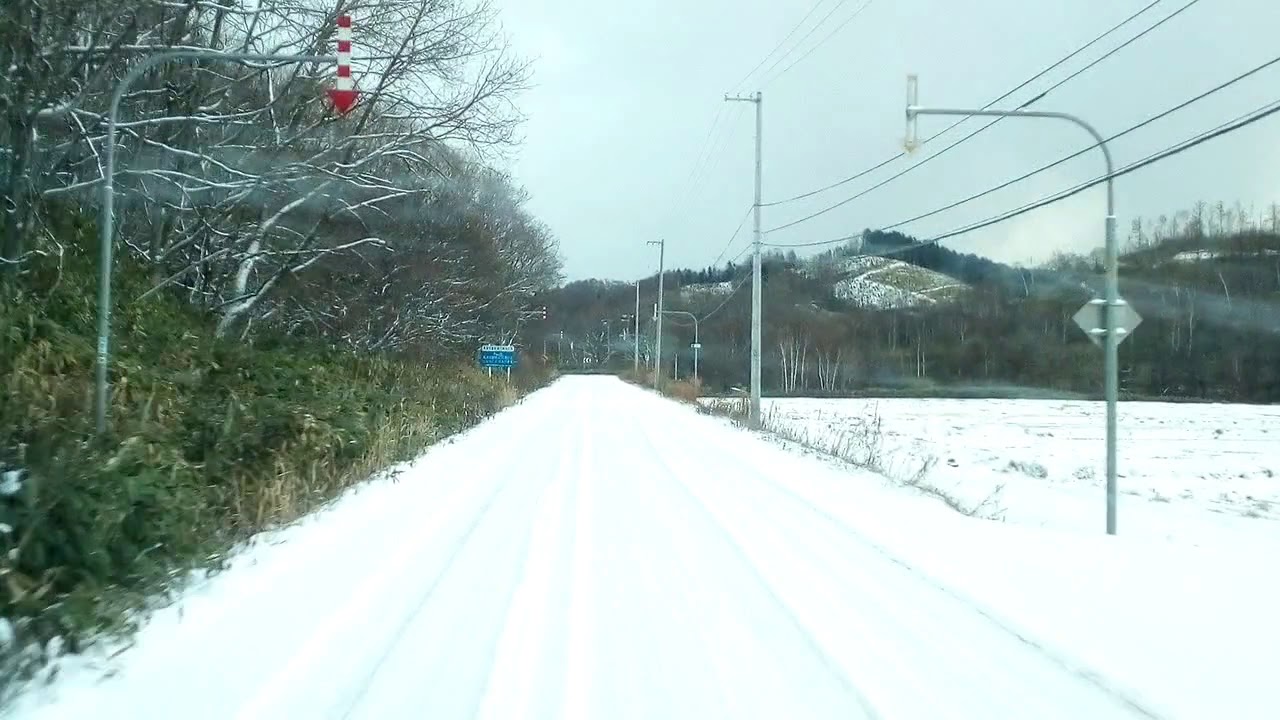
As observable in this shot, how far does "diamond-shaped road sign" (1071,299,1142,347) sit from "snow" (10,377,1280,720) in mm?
2985

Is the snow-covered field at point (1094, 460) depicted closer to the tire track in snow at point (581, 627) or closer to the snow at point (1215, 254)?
the snow at point (1215, 254)

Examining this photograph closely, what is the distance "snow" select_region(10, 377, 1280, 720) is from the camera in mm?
5848

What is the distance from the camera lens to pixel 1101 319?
1424 centimetres

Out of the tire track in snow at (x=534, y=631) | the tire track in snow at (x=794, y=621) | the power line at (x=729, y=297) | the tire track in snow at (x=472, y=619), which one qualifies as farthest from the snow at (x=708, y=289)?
the tire track in snow at (x=534, y=631)

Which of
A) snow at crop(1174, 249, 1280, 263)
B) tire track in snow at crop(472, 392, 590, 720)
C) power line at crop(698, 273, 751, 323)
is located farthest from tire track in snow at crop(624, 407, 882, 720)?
power line at crop(698, 273, 751, 323)

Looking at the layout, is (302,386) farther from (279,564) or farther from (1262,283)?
(1262,283)

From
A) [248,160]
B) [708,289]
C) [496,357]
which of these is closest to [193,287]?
[248,160]

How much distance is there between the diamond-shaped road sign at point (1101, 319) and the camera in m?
14.1

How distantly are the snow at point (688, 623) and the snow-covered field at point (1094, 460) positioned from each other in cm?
525

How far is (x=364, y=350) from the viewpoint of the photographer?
3112 cm

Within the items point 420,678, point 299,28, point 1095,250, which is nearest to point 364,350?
point 299,28

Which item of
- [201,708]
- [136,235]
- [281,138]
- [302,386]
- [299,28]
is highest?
[299,28]

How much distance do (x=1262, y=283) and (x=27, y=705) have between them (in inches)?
1382

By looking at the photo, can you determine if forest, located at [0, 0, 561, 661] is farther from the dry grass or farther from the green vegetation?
the dry grass
